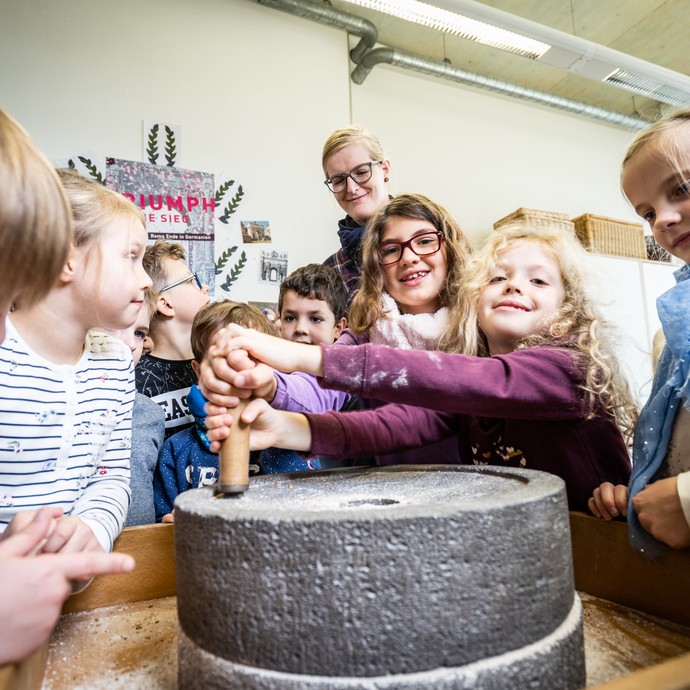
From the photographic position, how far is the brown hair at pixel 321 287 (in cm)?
189

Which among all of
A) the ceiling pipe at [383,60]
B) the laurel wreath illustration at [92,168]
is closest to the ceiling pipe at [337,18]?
the ceiling pipe at [383,60]

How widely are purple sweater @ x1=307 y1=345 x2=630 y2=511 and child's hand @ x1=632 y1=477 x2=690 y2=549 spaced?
0.18 m

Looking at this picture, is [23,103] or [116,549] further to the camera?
[23,103]

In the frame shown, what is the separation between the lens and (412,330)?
1.31 m

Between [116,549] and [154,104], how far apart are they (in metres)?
2.44

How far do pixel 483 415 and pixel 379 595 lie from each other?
452 millimetres

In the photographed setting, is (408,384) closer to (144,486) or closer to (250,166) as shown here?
(144,486)

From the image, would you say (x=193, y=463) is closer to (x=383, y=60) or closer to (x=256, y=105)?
(x=256, y=105)

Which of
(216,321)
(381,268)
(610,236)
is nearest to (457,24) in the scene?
(610,236)

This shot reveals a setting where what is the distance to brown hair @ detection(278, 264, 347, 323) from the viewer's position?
189 cm

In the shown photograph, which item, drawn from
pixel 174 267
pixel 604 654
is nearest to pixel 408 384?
pixel 604 654

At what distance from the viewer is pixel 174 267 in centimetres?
203

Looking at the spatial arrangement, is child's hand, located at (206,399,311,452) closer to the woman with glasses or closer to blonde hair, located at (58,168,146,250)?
blonde hair, located at (58,168,146,250)

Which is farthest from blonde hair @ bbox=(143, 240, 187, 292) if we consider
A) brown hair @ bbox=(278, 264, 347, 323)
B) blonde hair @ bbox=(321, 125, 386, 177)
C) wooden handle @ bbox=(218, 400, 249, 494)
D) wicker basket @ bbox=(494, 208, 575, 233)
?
wicker basket @ bbox=(494, 208, 575, 233)
